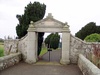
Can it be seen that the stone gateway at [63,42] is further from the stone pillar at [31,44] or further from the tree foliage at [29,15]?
the tree foliage at [29,15]

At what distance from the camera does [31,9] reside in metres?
18.3

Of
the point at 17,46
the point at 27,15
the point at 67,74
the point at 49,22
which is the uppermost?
the point at 27,15

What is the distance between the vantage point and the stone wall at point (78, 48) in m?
14.1

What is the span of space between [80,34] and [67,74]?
37556 millimetres

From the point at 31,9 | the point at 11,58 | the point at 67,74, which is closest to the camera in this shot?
the point at 67,74

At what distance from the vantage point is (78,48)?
14.2m

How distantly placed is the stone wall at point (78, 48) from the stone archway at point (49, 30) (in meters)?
0.38

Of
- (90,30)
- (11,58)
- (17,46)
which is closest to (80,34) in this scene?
(90,30)

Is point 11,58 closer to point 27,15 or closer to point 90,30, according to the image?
point 27,15

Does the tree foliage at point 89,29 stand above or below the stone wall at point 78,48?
above

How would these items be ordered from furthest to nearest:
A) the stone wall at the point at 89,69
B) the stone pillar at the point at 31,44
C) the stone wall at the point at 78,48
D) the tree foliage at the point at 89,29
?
the tree foliage at the point at 89,29 → the stone pillar at the point at 31,44 → the stone wall at the point at 78,48 → the stone wall at the point at 89,69

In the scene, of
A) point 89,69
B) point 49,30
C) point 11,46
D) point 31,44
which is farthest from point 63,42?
point 89,69

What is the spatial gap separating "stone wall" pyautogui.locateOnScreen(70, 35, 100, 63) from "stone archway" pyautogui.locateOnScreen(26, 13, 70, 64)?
1.25 feet

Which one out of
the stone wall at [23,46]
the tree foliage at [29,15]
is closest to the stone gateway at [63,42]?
the stone wall at [23,46]
